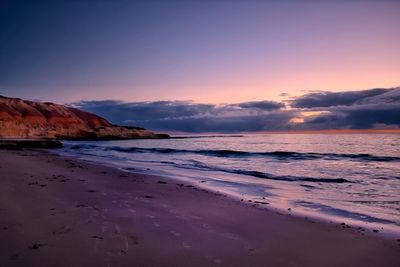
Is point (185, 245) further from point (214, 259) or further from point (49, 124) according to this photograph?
point (49, 124)

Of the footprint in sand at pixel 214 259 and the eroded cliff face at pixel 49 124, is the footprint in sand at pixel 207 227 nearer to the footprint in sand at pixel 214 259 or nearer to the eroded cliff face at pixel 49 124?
the footprint in sand at pixel 214 259

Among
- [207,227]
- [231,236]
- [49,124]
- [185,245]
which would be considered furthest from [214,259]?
[49,124]

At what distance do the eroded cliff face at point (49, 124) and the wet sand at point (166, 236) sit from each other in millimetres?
80975

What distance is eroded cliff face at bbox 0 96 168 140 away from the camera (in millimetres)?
82812

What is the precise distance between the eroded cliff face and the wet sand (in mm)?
80975

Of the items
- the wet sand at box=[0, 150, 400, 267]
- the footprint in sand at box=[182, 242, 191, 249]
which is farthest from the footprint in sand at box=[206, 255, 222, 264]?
the footprint in sand at box=[182, 242, 191, 249]

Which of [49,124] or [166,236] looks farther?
[49,124]

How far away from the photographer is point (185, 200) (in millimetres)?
8680

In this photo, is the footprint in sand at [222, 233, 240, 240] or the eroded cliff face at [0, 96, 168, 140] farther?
the eroded cliff face at [0, 96, 168, 140]

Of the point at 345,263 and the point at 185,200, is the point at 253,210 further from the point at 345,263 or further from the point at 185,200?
the point at 345,263

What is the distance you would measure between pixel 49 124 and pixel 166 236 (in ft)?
396

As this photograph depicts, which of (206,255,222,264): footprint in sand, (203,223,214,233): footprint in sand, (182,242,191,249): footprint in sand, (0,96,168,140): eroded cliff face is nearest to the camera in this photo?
(206,255,222,264): footprint in sand

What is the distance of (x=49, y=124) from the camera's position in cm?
11288

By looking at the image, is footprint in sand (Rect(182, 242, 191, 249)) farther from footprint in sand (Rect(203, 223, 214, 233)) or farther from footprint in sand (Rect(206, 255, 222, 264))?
footprint in sand (Rect(203, 223, 214, 233))
